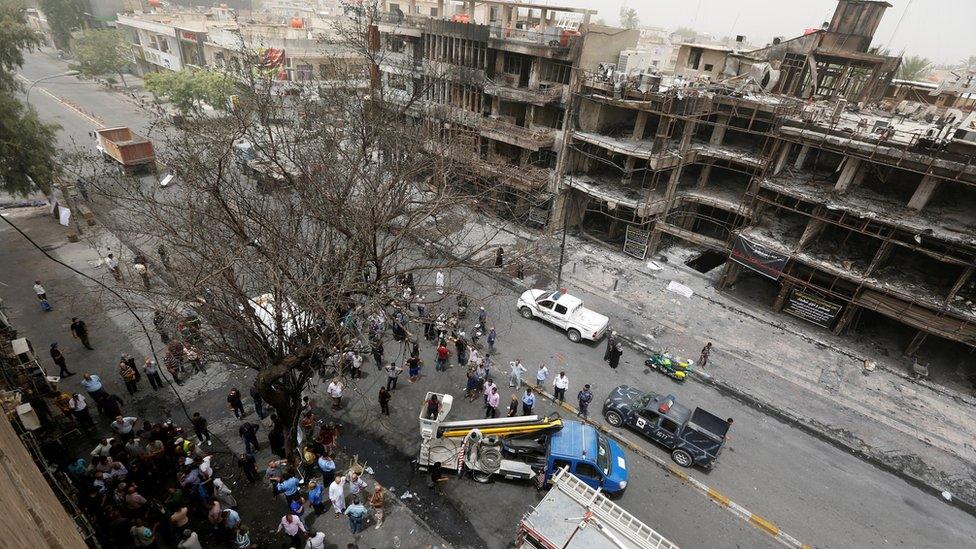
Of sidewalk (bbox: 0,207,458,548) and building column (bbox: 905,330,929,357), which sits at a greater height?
building column (bbox: 905,330,929,357)

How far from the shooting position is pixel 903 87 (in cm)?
2825

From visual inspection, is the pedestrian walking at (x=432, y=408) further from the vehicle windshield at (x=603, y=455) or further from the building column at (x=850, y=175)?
the building column at (x=850, y=175)

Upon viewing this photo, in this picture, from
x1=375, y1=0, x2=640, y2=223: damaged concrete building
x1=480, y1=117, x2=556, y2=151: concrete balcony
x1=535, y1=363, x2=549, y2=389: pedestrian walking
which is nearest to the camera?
x1=535, y1=363, x2=549, y2=389: pedestrian walking

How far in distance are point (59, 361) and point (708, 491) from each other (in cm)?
2155

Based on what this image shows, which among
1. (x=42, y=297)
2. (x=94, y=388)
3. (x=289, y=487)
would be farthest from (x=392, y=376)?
(x=42, y=297)

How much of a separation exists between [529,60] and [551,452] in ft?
75.0

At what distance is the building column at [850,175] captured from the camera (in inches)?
795

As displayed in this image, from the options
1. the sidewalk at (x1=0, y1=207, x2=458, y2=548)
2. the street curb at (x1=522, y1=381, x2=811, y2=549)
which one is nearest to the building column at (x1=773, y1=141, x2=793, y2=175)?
the street curb at (x1=522, y1=381, x2=811, y2=549)

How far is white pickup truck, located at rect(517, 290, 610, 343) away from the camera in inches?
778

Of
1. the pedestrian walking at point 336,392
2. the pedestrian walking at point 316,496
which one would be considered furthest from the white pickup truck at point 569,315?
the pedestrian walking at point 316,496

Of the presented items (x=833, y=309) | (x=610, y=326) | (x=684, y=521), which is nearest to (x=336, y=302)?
(x=684, y=521)

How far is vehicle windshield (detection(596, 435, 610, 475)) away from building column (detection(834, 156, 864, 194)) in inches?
664

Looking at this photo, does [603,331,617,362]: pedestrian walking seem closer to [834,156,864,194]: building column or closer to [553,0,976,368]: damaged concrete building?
[553,0,976,368]: damaged concrete building

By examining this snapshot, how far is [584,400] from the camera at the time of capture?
1563 centimetres
